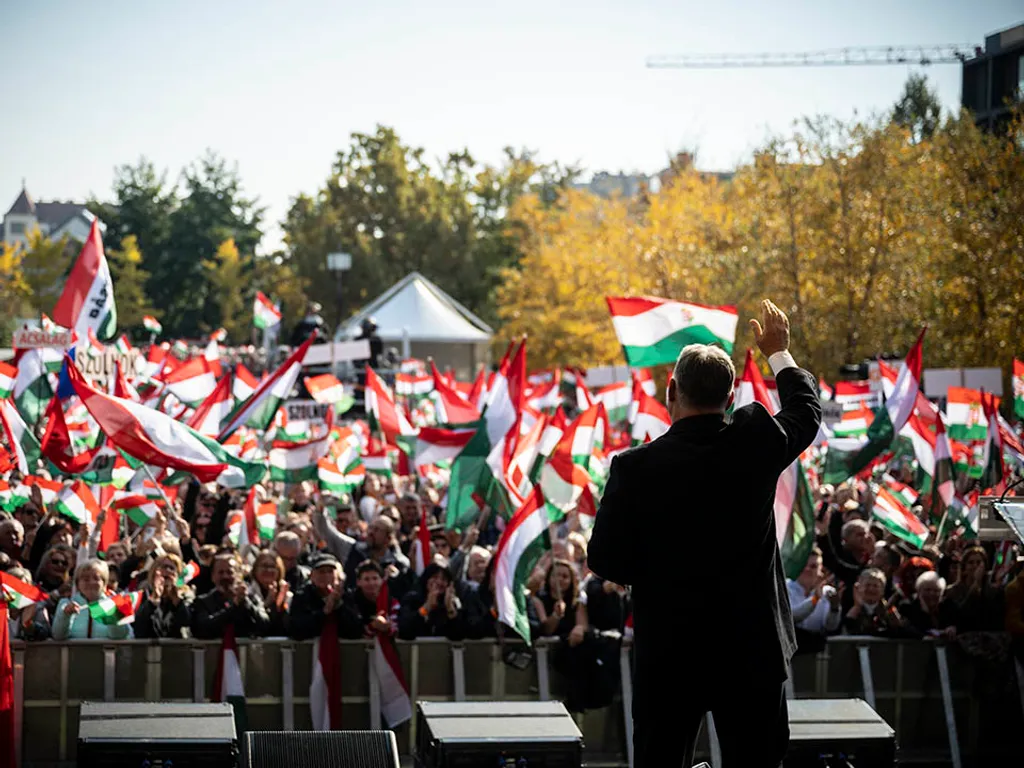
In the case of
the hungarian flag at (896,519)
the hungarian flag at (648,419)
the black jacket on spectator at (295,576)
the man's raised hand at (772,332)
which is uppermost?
the hungarian flag at (648,419)

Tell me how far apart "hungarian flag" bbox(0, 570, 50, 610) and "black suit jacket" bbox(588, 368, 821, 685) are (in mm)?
6446

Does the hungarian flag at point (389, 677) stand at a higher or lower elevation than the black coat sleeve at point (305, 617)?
lower

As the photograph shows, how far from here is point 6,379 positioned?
1723 centimetres

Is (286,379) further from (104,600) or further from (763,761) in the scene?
(763,761)

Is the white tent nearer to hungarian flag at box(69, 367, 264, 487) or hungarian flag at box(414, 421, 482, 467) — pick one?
hungarian flag at box(414, 421, 482, 467)

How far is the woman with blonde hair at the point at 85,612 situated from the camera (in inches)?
394

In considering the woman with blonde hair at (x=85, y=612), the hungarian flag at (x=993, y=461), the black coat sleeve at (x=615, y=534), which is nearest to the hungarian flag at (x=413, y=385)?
the hungarian flag at (x=993, y=461)

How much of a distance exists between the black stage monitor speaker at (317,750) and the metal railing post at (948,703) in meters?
4.70

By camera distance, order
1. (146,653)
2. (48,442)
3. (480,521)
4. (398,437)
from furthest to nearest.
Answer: (398,437) → (480,521) → (48,442) → (146,653)

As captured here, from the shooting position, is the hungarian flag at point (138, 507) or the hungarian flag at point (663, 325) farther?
the hungarian flag at point (138, 507)

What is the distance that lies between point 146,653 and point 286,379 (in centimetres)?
490

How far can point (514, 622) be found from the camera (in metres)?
9.98

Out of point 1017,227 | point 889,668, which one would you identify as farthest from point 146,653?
point 1017,227

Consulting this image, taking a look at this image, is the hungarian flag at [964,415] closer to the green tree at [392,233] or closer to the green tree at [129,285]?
the green tree at [392,233]
